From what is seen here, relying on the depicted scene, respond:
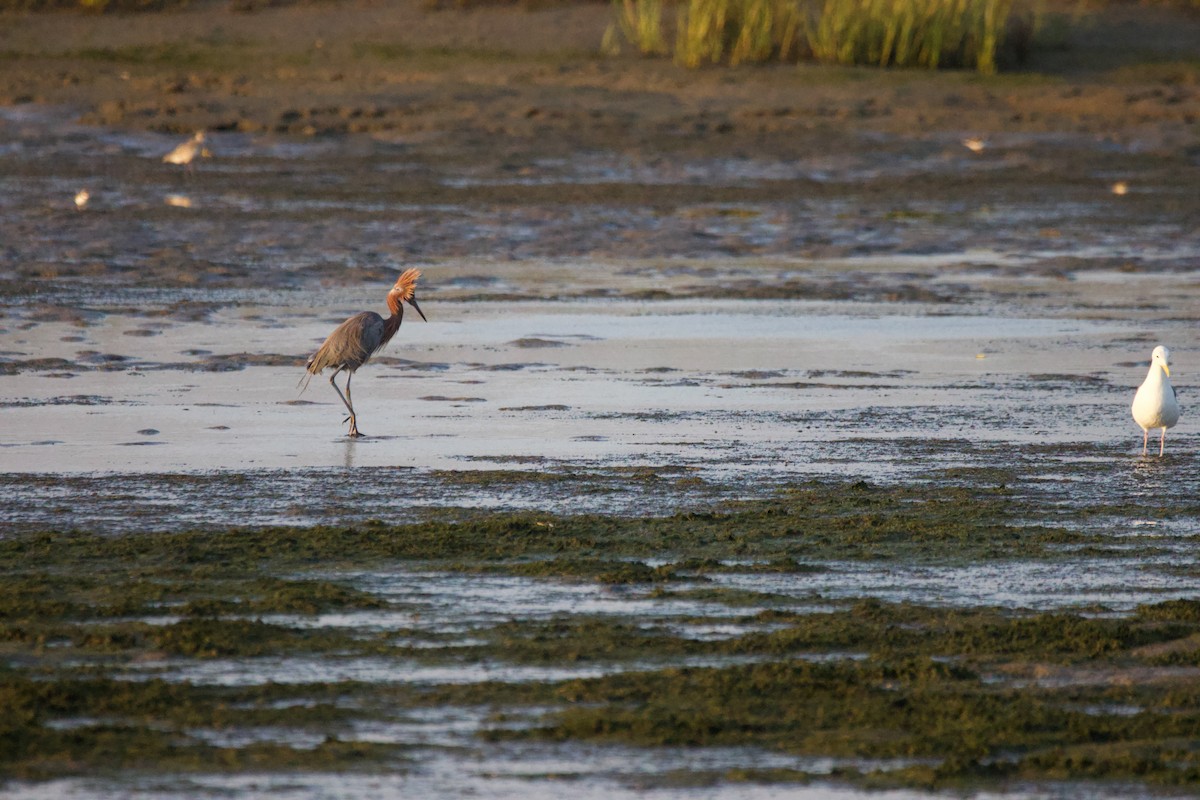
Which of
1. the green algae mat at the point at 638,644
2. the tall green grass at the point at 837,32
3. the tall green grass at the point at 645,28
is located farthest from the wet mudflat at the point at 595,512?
the tall green grass at the point at 645,28

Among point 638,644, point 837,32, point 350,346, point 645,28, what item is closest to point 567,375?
point 350,346

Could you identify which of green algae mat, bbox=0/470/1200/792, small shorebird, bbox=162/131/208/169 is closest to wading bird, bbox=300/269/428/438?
green algae mat, bbox=0/470/1200/792

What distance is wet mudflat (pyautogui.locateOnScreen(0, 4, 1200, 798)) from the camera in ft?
15.9

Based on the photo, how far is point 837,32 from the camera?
27.9 m

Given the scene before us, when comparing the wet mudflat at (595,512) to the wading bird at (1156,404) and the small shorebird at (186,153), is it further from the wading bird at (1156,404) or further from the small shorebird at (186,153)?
the small shorebird at (186,153)

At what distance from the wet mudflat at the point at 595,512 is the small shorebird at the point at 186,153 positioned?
12.6 ft

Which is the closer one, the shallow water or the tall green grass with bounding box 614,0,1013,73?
the shallow water

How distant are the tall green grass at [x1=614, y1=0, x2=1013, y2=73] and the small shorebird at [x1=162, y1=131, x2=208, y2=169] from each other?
23.8 ft

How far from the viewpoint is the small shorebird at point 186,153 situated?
22438 millimetres

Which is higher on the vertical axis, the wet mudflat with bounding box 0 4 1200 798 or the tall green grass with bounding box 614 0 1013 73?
the tall green grass with bounding box 614 0 1013 73

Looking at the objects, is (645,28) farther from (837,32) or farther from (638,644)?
(638,644)

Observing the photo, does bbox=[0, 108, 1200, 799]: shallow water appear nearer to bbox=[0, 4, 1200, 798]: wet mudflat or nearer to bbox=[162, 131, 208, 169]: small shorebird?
bbox=[0, 4, 1200, 798]: wet mudflat

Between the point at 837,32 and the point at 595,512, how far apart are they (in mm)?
21449

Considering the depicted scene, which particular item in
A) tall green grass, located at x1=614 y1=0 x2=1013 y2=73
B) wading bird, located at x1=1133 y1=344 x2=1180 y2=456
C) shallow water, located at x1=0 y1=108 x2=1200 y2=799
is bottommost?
shallow water, located at x1=0 y1=108 x2=1200 y2=799
